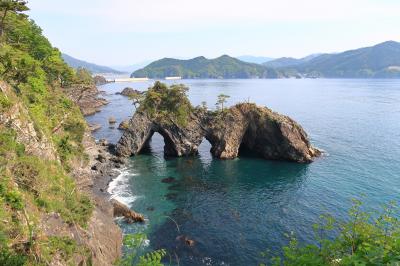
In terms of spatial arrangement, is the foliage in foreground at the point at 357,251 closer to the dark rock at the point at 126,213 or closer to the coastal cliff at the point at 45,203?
the coastal cliff at the point at 45,203

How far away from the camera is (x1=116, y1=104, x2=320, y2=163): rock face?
7225 cm

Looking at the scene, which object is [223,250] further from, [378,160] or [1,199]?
[378,160]

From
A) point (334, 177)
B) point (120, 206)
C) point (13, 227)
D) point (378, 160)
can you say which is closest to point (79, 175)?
point (120, 206)

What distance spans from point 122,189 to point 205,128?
2875 centimetres

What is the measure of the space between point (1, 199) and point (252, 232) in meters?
29.2

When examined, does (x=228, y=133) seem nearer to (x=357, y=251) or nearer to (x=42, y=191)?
(x=42, y=191)

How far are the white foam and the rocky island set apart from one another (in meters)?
12.2

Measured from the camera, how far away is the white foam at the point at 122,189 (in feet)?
167

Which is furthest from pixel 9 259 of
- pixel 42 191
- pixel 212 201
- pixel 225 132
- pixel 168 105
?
pixel 168 105

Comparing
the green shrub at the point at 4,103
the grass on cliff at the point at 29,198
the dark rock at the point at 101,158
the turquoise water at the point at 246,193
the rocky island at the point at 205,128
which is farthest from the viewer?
the rocky island at the point at 205,128

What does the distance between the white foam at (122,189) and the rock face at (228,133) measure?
12.2 meters

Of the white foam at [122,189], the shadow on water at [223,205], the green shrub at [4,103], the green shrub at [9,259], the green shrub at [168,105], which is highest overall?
the green shrub at [4,103]

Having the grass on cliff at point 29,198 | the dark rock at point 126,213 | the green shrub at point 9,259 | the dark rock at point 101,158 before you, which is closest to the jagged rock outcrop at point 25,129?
the grass on cliff at point 29,198

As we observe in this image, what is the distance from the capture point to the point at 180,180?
60000 millimetres
